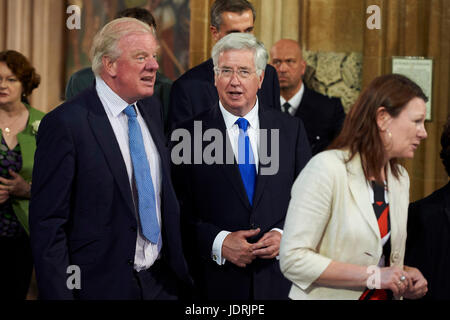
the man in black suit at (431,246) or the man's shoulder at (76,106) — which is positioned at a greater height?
the man's shoulder at (76,106)

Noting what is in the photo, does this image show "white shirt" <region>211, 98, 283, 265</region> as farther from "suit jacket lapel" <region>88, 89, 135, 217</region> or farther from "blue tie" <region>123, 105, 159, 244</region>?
"suit jacket lapel" <region>88, 89, 135, 217</region>

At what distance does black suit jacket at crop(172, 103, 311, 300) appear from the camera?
3.36 metres

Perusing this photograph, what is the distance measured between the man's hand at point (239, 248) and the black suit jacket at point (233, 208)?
0.18 ft

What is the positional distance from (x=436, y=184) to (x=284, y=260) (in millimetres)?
3412

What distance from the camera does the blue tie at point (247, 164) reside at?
3402 millimetres

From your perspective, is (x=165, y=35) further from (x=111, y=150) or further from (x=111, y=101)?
(x=111, y=150)

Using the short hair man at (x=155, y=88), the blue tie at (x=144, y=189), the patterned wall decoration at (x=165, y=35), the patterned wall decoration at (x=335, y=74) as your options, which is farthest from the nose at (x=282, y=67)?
the blue tie at (x=144, y=189)

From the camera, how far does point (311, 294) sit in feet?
8.65

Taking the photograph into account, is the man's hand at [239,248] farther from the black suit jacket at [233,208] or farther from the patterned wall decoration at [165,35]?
the patterned wall decoration at [165,35]

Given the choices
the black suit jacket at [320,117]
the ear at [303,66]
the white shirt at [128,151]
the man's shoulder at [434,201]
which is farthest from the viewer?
the ear at [303,66]

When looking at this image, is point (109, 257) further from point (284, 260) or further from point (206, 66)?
point (206, 66)

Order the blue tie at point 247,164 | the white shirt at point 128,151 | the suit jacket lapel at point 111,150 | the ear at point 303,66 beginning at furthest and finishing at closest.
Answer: the ear at point 303,66, the blue tie at point 247,164, the white shirt at point 128,151, the suit jacket lapel at point 111,150

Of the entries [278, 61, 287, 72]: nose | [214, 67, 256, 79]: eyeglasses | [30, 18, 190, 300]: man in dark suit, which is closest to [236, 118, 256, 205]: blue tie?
[214, 67, 256, 79]: eyeglasses
